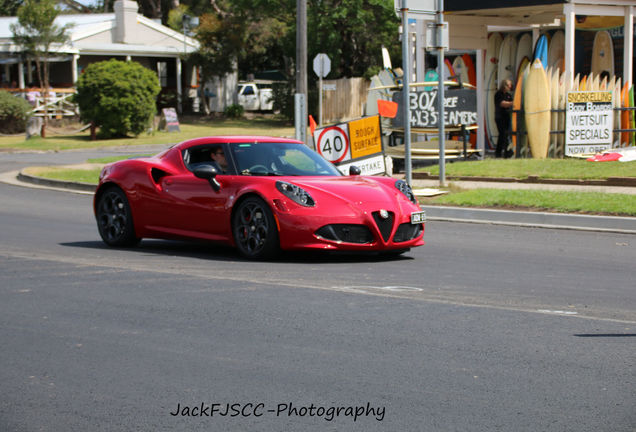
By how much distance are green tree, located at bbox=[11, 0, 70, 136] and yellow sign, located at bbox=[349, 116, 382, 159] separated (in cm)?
2841

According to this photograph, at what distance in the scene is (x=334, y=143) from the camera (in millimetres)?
18031

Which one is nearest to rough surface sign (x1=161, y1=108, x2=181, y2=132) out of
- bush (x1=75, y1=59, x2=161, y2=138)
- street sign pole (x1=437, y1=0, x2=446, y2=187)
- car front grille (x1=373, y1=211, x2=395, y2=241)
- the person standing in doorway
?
bush (x1=75, y1=59, x2=161, y2=138)

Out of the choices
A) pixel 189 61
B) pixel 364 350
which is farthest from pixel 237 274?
pixel 189 61

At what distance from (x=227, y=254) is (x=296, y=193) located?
1392mm

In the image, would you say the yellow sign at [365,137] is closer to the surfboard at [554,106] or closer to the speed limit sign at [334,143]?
the speed limit sign at [334,143]

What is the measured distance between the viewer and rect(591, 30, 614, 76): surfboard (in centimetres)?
2517

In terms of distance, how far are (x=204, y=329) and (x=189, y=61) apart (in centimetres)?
4490

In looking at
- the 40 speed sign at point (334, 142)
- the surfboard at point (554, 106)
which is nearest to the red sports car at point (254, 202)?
the 40 speed sign at point (334, 142)

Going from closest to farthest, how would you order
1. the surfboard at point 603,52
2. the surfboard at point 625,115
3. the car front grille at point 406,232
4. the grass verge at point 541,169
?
the car front grille at point 406,232
the grass verge at point 541,169
the surfboard at point 625,115
the surfboard at point 603,52

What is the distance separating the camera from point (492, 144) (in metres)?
25.8

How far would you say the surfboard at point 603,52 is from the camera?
25172mm

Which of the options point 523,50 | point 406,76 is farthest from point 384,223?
point 523,50

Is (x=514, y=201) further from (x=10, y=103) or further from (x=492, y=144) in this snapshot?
(x=10, y=103)

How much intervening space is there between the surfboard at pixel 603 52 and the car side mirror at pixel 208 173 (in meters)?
17.9
